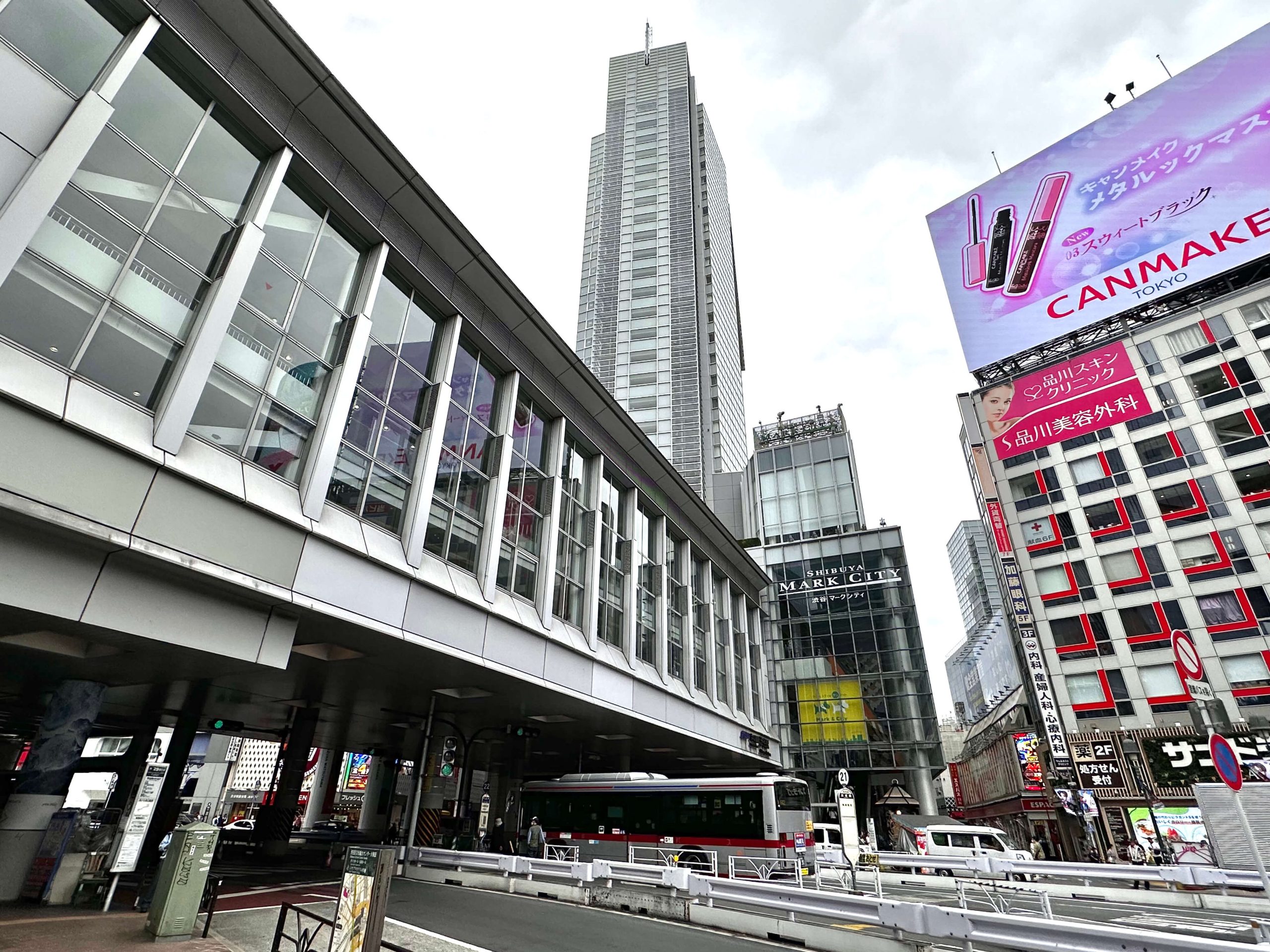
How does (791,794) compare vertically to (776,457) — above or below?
below

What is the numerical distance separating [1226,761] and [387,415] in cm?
1722

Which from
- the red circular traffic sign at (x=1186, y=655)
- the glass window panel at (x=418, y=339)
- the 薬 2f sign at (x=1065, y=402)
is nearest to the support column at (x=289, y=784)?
the glass window panel at (x=418, y=339)

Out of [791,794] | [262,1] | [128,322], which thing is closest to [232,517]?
[128,322]

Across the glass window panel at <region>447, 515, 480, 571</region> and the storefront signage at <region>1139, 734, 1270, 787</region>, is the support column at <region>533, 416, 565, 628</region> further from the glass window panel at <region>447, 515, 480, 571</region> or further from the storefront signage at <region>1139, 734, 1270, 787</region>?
the storefront signage at <region>1139, 734, 1270, 787</region>

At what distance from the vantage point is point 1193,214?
43.0 m

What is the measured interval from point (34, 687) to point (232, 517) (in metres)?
14.6

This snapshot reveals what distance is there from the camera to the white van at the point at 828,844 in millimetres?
25938

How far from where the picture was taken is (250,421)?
1259 centimetres

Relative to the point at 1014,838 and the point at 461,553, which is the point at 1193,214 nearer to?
the point at 1014,838

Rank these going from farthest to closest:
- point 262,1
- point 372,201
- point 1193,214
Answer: point 1193,214, point 372,201, point 262,1

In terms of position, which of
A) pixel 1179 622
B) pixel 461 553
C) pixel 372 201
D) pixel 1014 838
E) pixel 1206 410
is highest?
pixel 1206 410

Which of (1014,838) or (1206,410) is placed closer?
(1206,410)

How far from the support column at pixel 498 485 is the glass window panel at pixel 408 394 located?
10.8ft

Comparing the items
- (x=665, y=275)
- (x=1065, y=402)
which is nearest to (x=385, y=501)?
(x=1065, y=402)
